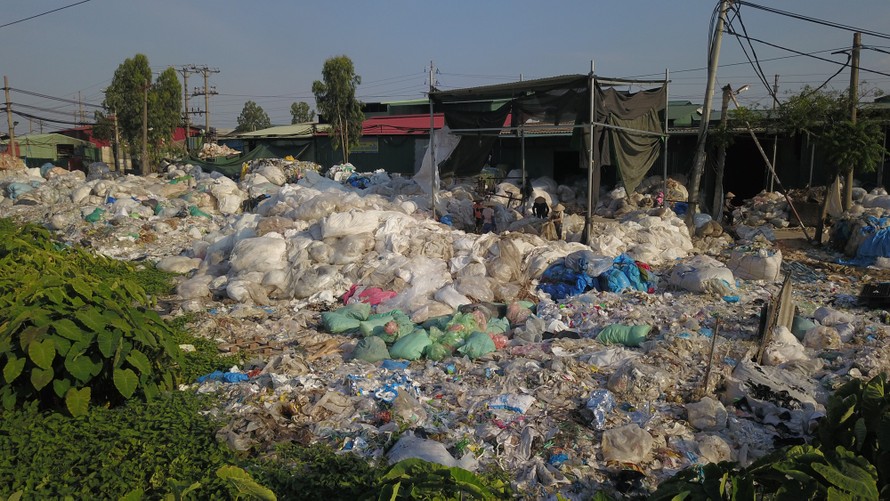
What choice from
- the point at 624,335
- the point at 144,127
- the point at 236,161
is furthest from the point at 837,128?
the point at 144,127

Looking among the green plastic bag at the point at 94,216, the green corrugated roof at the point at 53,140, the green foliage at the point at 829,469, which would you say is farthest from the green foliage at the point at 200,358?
the green corrugated roof at the point at 53,140

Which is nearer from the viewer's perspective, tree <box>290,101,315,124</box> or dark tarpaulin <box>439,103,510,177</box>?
dark tarpaulin <box>439,103,510,177</box>

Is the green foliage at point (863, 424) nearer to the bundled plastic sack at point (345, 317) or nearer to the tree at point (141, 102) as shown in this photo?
the bundled plastic sack at point (345, 317)

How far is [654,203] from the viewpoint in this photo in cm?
1275

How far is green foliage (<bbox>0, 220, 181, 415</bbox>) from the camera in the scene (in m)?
3.34

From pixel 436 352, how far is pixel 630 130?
5247 mm

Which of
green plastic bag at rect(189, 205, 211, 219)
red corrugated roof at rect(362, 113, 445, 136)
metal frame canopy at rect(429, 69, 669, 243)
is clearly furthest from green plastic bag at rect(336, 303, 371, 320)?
red corrugated roof at rect(362, 113, 445, 136)

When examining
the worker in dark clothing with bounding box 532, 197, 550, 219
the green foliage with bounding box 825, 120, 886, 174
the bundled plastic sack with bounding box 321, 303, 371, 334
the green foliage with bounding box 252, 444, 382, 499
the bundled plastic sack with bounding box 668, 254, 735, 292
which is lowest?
the green foliage with bounding box 252, 444, 382, 499

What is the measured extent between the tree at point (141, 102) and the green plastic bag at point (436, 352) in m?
19.1

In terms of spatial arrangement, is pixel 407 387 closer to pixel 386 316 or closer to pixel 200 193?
pixel 386 316

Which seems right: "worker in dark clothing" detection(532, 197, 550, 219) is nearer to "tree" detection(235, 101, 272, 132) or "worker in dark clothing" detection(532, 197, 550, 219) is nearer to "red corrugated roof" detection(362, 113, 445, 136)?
"red corrugated roof" detection(362, 113, 445, 136)

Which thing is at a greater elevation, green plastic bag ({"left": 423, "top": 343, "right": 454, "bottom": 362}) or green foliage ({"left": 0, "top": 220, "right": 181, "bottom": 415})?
green foliage ({"left": 0, "top": 220, "right": 181, "bottom": 415})

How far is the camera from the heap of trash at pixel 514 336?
3506mm

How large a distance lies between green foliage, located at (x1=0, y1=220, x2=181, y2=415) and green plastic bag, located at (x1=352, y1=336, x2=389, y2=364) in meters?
1.43
